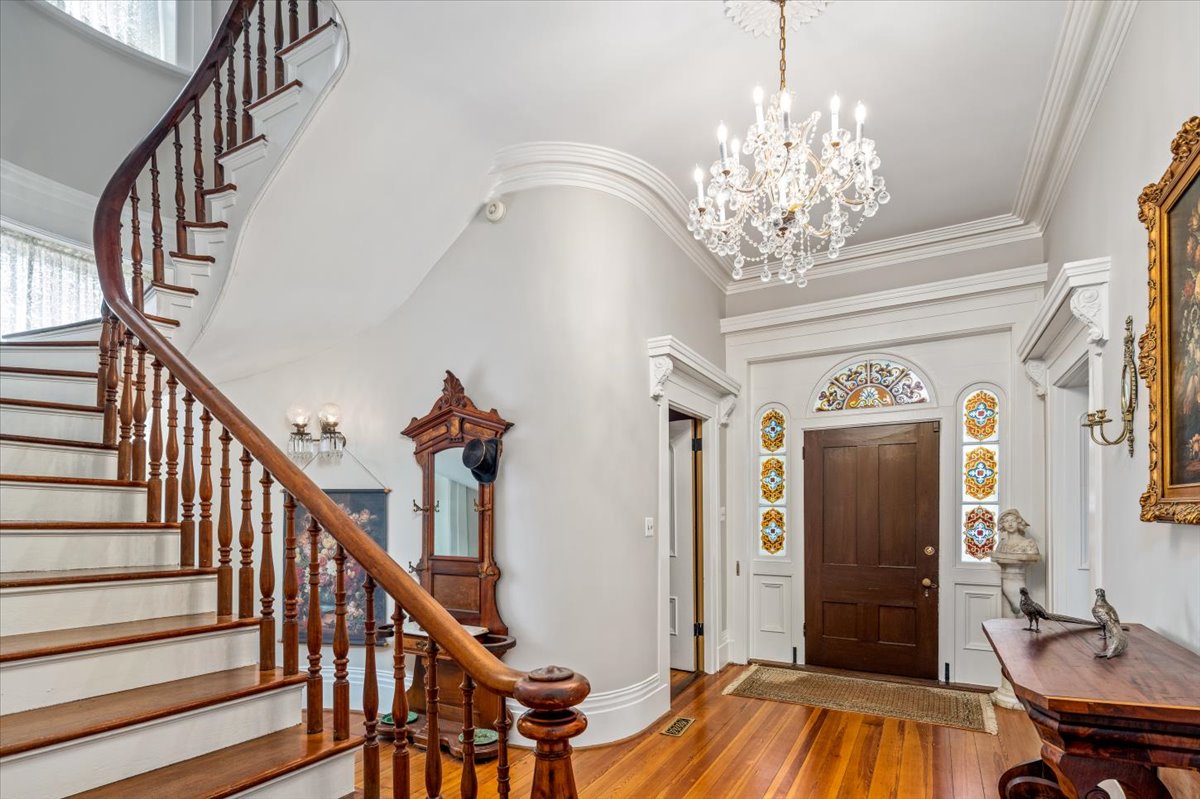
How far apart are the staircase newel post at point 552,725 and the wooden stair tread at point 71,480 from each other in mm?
1974

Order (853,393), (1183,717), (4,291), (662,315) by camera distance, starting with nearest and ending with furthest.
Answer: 1. (1183,717)
2. (4,291)
3. (662,315)
4. (853,393)

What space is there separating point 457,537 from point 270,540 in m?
1.85

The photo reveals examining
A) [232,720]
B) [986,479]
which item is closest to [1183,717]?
[232,720]

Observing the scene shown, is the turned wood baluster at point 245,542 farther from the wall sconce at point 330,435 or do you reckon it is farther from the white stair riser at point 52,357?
the wall sconce at point 330,435

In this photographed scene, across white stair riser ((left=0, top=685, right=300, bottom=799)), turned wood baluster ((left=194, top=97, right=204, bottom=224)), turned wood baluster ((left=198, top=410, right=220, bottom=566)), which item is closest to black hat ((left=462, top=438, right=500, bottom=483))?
turned wood baluster ((left=198, top=410, right=220, bottom=566))

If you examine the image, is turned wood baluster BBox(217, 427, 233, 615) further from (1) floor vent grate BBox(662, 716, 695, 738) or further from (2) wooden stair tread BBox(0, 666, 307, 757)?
(1) floor vent grate BBox(662, 716, 695, 738)

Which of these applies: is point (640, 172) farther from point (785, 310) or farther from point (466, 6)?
point (785, 310)

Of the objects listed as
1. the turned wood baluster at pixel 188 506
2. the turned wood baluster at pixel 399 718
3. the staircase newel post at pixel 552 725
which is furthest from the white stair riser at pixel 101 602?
the staircase newel post at pixel 552 725

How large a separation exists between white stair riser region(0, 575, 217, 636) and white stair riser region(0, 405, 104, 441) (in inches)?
40.3

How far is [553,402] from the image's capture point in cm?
376

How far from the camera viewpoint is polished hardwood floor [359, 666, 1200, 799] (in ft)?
10.0

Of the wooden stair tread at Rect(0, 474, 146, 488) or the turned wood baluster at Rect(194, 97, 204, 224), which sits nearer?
the wooden stair tread at Rect(0, 474, 146, 488)

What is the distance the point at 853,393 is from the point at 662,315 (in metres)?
1.81

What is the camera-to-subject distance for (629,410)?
13.2 feet
